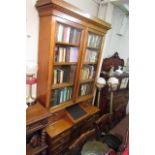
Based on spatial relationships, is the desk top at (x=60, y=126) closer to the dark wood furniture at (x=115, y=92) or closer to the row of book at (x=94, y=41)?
the dark wood furniture at (x=115, y=92)

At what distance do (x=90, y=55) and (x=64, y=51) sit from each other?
1.76 feet

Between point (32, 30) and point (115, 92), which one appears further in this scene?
point (115, 92)

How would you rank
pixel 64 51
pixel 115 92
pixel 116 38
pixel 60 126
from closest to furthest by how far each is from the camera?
pixel 64 51, pixel 60 126, pixel 115 92, pixel 116 38

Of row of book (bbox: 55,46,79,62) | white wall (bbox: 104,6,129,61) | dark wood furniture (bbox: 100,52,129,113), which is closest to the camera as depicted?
row of book (bbox: 55,46,79,62)

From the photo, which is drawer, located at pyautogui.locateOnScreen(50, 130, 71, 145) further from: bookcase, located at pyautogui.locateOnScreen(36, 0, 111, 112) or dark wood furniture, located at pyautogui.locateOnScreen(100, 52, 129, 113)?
dark wood furniture, located at pyautogui.locateOnScreen(100, 52, 129, 113)

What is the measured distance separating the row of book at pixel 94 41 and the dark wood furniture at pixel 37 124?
1.15 m

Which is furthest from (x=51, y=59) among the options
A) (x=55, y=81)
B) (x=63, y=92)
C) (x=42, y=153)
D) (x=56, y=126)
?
(x=42, y=153)

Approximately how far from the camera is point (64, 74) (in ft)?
5.90

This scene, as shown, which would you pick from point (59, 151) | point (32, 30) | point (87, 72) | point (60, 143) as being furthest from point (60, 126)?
point (32, 30)

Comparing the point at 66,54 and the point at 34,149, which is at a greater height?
the point at 66,54

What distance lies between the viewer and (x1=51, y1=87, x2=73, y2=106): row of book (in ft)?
5.66

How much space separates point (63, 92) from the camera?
1.84 meters

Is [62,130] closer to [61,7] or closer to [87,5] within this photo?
[61,7]

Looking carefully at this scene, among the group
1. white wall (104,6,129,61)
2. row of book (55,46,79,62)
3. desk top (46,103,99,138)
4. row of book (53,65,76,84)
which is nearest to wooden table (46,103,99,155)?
desk top (46,103,99,138)
